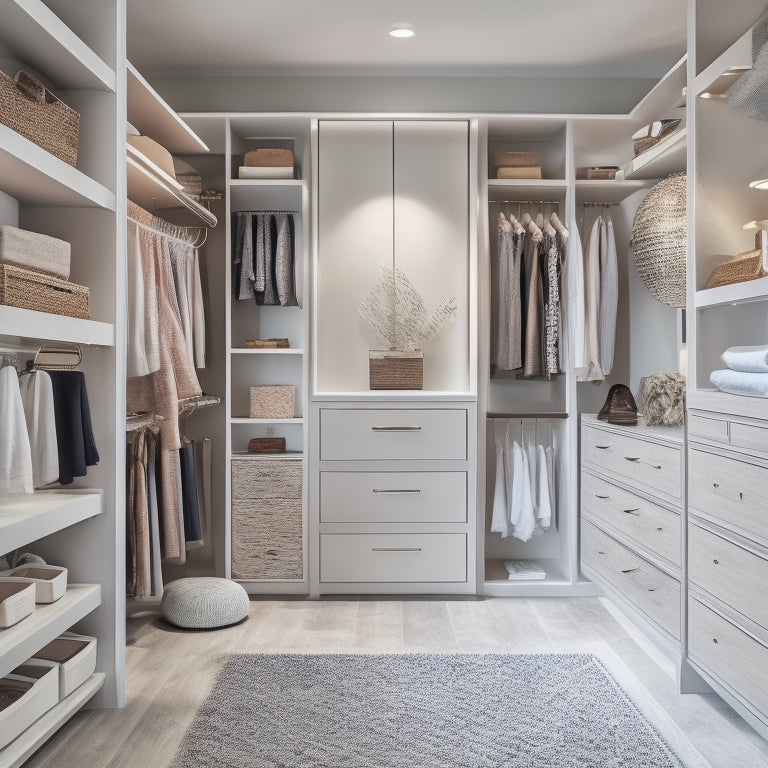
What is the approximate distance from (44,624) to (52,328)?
0.81 meters

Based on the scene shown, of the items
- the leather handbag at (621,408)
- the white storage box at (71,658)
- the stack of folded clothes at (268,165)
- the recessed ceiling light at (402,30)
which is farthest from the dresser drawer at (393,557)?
the recessed ceiling light at (402,30)

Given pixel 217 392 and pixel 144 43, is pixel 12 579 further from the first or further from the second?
pixel 144 43

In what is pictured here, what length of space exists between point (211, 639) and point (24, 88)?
222cm

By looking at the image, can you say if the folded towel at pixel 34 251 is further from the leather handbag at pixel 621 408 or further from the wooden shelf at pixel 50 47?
the leather handbag at pixel 621 408

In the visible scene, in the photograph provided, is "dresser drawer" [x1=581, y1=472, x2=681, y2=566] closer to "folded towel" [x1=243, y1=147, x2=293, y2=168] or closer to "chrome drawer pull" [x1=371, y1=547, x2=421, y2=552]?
"chrome drawer pull" [x1=371, y1=547, x2=421, y2=552]

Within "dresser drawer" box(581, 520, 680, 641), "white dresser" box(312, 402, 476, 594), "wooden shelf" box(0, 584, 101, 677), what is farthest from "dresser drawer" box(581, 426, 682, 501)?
"wooden shelf" box(0, 584, 101, 677)

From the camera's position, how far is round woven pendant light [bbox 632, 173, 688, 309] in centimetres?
337

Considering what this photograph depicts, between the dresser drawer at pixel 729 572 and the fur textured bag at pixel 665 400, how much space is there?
2.31 feet

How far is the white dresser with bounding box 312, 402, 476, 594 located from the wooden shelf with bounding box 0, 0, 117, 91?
1.91 m

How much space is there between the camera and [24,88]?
2139 mm

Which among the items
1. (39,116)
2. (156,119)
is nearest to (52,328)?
(39,116)

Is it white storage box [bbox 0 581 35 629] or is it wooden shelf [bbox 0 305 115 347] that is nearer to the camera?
wooden shelf [bbox 0 305 115 347]

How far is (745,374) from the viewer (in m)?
2.31

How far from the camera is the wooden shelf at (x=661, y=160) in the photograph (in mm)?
3396
